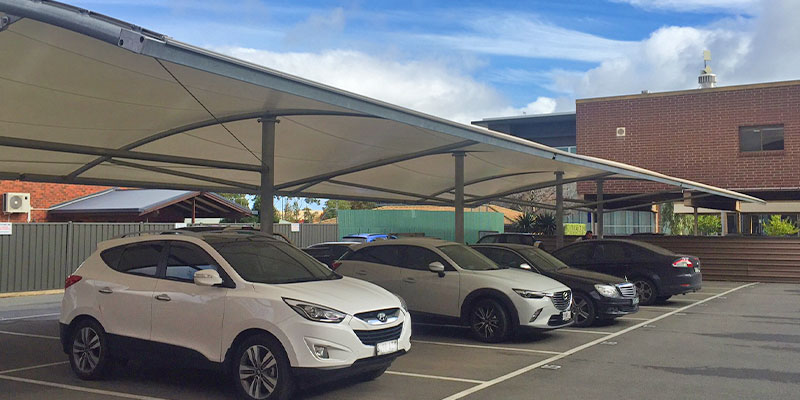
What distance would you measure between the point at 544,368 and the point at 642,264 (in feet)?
28.5

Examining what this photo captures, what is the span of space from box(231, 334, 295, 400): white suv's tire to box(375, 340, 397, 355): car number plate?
899 millimetres

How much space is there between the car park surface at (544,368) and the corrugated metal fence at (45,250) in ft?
23.9

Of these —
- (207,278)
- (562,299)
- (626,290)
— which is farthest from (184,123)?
(626,290)

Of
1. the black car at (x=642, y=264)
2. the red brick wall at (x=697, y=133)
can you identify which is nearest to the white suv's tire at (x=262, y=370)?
the black car at (x=642, y=264)

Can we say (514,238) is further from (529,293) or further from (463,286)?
(529,293)

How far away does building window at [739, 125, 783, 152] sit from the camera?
97.3ft

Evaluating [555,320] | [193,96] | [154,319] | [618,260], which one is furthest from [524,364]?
[618,260]

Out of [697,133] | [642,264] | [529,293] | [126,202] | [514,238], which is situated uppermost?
[697,133]

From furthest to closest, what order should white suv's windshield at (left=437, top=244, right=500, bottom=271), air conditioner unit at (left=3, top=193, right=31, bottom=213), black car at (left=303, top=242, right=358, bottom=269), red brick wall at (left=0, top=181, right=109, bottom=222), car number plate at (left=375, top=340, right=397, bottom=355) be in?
red brick wall at (left=0, top=181, right=109, bottom=222)
air conditioner unit at (left=3, top=193, right=31, bottom=213)
black car at (left=303, top=242, right=358, bottom=269)
white suv's windshield at (left=437, top=244, right=500, bottom=271)
car number plate at (left=375, top=340, right=397, bottom=355)

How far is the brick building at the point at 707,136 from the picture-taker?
29516mm

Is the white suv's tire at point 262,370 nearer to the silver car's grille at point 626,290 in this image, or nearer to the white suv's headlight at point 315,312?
the white suv's headlight at point 315,312

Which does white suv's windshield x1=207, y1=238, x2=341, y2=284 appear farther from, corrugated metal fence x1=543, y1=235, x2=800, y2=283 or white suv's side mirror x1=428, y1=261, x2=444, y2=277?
corrugated metal fence x1=543, y1=235, x2=800, y2=283

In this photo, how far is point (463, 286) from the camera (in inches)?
441

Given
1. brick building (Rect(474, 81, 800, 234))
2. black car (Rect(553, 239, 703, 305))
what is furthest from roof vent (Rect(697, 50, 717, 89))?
black car (Rect(553, 239, 703, 305))
